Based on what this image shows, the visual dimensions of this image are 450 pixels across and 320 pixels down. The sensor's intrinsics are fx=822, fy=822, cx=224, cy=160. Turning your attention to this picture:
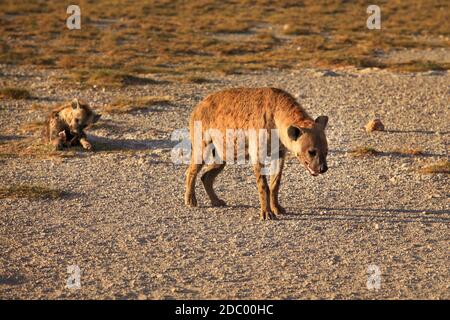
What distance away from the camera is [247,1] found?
31.3 meters

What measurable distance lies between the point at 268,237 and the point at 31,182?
3.04 m

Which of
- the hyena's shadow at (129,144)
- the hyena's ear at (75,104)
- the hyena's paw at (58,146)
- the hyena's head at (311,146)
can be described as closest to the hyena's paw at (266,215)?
the hyena's head at (311,146)

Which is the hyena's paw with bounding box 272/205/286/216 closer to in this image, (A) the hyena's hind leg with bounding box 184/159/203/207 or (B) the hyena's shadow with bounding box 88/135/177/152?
(A) the hyena's hind leg with bounding box 184/159/203/207

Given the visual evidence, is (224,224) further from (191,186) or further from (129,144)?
(129,144)

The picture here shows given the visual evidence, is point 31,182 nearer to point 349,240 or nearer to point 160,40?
point 349,240

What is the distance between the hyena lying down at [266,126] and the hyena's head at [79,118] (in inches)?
115

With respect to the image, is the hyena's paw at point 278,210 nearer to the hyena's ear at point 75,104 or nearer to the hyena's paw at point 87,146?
the hyena's paw at point 87,146

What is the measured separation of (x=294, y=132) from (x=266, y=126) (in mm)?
535

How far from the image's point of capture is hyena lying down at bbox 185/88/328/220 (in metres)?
6.84

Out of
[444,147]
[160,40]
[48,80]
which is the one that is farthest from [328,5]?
[444,147]

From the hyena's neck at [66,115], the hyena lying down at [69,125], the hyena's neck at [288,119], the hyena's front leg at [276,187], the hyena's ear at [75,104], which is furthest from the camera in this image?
the hyena's ear at [75,104]

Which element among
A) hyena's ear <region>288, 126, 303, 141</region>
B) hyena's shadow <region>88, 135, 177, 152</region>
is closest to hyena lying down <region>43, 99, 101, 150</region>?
hyena's shadow <region>88, 135, 177, 152</region>

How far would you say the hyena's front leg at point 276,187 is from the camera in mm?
7379

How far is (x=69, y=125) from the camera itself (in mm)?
10289
